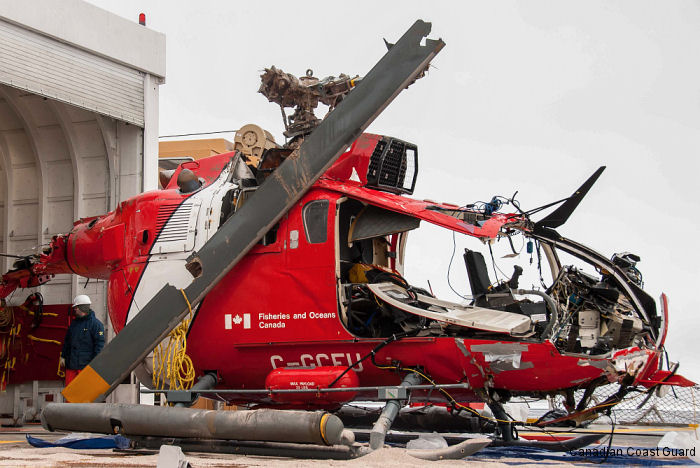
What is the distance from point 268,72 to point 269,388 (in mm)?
3475

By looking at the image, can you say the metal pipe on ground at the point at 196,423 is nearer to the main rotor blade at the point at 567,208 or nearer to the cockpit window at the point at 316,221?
the cockpit window at the point at 316,221

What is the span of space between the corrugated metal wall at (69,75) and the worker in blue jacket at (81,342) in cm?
310

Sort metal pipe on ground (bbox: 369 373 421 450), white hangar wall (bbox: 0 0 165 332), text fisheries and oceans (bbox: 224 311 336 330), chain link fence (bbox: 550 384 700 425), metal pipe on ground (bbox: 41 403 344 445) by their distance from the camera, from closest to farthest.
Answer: metal pipe on ground (bbox: 41 403 344 445) → metal pipe on ground (bbox: 369 373 421 450) → text fisheries and oceans (bbox: 224 311 336 330) → chain link fence (bbox: 550 384 700 425) → white hangar wall (bbox: 0 0 165 332)

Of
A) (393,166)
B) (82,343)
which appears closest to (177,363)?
(393,166)

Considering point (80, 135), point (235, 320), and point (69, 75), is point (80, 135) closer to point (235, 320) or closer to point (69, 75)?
point (69, 75)

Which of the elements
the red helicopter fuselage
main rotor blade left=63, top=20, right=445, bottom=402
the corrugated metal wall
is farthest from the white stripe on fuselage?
the corrugated metal wall

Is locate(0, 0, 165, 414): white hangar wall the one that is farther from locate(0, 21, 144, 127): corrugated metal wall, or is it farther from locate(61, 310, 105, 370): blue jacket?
locate(61, 310, 105, 370): blue jacket

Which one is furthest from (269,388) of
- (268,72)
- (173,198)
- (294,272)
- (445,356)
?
(268,72)

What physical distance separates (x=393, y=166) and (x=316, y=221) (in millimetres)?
1183

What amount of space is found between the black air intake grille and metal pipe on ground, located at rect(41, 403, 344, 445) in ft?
9.33

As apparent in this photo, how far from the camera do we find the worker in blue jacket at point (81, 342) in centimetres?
1047

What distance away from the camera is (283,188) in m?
7.63

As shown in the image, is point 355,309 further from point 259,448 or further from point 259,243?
point 259,448

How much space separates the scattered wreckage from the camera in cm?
685
